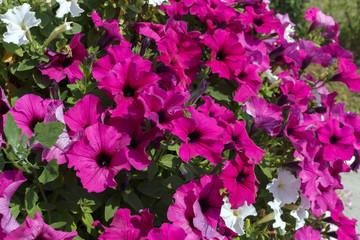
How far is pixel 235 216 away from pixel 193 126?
0.52m

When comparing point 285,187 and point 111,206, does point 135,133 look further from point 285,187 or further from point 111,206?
point 285,187

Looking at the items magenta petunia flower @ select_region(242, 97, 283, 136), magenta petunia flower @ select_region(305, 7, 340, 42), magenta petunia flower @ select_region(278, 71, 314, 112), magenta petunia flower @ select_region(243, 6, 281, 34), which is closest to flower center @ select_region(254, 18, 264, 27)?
magenta petunia flower @ select_region(243, 6, 281, 34)

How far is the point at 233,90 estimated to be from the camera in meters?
2.00

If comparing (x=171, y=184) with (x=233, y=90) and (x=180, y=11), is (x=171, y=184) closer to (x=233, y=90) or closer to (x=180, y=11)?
(x=233, y=90)

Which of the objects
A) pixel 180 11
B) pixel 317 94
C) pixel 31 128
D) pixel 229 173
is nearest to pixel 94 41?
pixel 180 11

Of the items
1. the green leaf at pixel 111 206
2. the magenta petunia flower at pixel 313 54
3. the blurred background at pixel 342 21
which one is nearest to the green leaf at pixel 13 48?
the green leaf at pixel 111 206

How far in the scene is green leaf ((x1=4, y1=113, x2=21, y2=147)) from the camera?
1.14 metres

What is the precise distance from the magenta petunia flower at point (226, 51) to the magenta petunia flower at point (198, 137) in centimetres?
43

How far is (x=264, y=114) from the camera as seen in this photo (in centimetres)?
171

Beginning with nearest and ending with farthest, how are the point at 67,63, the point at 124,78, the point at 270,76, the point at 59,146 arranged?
the point at 59,146, the point at 124,78, the point at 67,63, the point at 270,76

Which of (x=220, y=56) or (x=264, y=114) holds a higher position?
(x=220, y=56)

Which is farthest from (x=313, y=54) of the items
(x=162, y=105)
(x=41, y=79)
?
(x=41, y=79)

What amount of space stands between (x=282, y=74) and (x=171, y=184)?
947 mm

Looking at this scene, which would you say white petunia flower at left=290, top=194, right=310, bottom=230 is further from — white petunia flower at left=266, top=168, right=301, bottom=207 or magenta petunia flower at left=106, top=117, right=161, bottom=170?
magenta petunia flower at left=106, top=117, right=161, bottom=170
